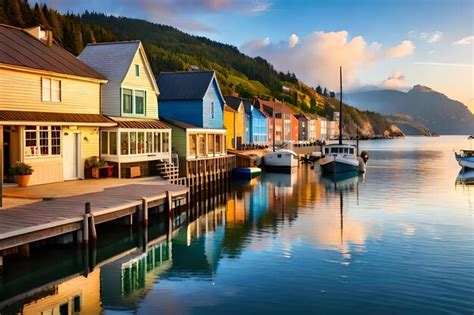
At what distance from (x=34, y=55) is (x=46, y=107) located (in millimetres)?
3066

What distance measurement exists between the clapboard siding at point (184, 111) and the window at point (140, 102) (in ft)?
36.8

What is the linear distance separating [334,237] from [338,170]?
40873mm

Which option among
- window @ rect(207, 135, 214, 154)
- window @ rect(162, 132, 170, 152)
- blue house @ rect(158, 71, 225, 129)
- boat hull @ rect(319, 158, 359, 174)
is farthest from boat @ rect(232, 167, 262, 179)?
window @ rect(162, 132, 170, 152)

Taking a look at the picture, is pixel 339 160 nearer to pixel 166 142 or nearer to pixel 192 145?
pixel 192 145

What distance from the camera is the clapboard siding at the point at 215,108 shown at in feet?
170

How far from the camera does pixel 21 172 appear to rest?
27.1 metres

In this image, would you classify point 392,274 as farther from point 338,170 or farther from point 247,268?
point 338,170

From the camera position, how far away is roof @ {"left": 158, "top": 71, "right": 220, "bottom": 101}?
169 feet

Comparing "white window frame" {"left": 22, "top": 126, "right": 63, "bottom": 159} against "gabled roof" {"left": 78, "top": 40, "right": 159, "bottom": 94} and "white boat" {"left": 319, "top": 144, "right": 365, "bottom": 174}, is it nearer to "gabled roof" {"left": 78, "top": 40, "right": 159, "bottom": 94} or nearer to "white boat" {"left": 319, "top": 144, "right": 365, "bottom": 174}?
"gabled roof" {"left": 78, "top": 40, "right": 159, "bottom": 94}

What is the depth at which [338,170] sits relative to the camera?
66.7m

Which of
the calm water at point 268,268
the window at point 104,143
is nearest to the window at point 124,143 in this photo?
the window at point 104,143

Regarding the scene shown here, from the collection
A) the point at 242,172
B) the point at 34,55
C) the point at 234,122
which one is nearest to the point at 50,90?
the point at 34,55

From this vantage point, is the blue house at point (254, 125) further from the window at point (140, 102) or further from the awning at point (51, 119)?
the awning at point (51, 119)

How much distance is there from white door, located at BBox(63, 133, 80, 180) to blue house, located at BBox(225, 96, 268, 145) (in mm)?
62792
